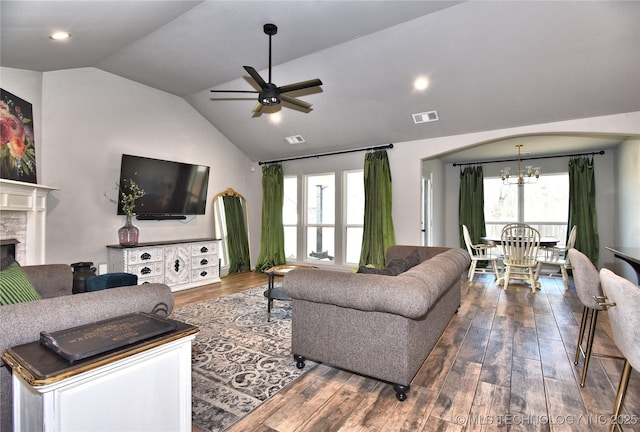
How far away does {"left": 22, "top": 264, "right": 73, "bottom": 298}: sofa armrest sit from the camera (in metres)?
2.34

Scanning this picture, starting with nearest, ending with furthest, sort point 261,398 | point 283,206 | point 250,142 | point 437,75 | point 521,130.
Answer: point 261,398, point 437,75, point 521,130, point 250,142, point 283,206

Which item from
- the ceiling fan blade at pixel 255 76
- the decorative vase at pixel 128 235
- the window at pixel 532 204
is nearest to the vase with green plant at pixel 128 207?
the decorative vase at pixel 128 235

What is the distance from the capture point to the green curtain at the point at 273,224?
650 cm

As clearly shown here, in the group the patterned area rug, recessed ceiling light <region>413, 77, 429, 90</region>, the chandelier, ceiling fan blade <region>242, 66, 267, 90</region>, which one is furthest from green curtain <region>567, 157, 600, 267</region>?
ceiling fan blade <region>242, 66, 267, 90</region>

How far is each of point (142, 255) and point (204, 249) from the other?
105 cm

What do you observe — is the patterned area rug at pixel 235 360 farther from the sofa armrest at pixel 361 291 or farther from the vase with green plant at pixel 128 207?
the vase with green plant at pixel 128 207

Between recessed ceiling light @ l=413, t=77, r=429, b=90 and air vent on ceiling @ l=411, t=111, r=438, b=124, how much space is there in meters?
0.53

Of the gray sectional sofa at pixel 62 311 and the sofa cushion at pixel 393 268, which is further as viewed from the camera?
the sofa cushion at pixel 393 268

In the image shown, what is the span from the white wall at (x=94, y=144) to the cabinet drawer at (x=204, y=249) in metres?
0.48

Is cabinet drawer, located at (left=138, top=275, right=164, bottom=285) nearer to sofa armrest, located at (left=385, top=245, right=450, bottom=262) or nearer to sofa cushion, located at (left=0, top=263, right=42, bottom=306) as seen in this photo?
sofa cushion, located at (left=0, top=263, right=42, bottom=306)

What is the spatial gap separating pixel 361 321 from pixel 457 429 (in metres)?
0.75

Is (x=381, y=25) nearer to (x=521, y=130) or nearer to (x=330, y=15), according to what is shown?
(x=330, y=15)

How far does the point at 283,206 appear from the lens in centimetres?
662

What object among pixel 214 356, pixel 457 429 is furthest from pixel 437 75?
pixel 214 356
